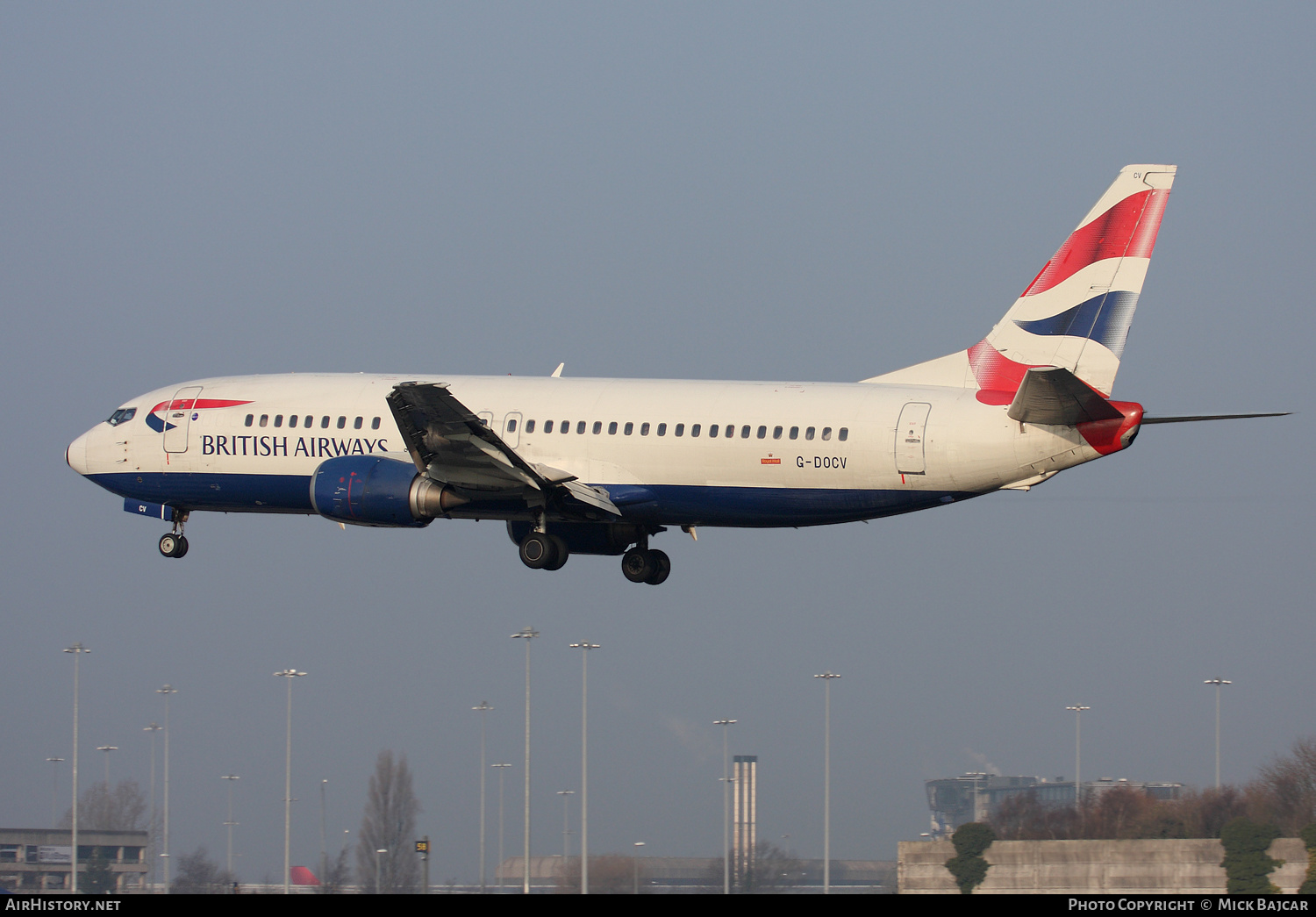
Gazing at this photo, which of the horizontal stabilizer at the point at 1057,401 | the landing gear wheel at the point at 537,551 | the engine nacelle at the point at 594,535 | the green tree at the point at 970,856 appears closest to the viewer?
the horizontal stabilizer at the point at 1057,401

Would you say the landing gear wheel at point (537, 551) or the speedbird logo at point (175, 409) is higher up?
the speedbird logo at point (175, 409)

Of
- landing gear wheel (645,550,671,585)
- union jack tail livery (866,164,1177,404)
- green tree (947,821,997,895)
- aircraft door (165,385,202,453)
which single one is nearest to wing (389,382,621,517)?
landing gear wheel (645,550,671,585)

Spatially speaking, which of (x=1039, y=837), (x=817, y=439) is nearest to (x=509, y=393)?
(x=817, y=439)

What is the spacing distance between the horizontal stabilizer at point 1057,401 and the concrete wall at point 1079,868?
15.7 meters

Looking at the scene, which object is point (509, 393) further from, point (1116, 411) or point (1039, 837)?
point (1039, 837)

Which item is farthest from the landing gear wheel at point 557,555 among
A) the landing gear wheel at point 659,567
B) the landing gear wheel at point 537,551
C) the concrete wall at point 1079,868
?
the concrete wall at point 1079,868

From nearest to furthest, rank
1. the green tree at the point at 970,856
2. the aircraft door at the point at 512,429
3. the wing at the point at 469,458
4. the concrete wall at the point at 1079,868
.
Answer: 1. the wing at the point at 469,458
2. the aircraft door at the point at 512,429
3. the concrete wall at the point at 1079,868
4. the green tree at the point at 970,856

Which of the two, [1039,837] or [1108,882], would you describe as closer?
[1108,882]

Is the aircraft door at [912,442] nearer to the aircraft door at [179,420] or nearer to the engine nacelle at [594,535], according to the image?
the engine nacelle at [594,535]

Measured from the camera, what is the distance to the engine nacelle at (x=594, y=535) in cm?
4616

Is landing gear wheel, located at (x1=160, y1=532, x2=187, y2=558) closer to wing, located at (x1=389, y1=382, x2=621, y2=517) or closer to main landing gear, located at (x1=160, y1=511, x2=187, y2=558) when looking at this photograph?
main landing gear, located at (x1=160, y1=511, x2=187, y2=558)

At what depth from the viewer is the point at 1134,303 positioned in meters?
40.2

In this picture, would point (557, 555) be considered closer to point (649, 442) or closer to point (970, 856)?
point (649, 442)
